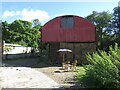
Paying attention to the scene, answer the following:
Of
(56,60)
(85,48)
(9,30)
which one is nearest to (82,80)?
(85,48)

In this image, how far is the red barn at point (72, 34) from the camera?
17172 millimetres

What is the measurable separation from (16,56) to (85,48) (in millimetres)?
14524

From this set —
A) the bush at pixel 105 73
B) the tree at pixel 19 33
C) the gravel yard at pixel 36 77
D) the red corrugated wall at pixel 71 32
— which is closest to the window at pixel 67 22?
the red corrugated wall at pixel 71 32

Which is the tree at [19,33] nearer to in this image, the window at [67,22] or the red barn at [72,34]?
the red barn at [72,34]

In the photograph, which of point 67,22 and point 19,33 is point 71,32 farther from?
point 19,33

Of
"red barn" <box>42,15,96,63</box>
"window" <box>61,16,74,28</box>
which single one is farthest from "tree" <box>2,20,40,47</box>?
"window" <box>61,16,74,28</box>

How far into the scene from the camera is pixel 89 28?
57.0 feet

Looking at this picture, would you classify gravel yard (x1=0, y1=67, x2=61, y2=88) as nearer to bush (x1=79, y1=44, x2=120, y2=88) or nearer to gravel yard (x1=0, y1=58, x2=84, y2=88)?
gravel yard (x1=0, y1=58, x2=84, y2=88)

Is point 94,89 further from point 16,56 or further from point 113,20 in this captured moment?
point 113,20

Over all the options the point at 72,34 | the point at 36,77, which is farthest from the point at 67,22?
the point at 36,77

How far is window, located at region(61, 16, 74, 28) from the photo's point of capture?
1789 centimetres

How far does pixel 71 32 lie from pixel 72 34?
Result: 0.31 m

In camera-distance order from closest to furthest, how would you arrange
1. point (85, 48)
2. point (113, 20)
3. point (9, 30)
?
point (85, 48), point (113, 20), point (9, 30)

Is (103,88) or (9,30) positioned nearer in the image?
(103,88)
